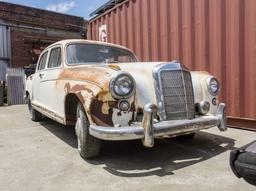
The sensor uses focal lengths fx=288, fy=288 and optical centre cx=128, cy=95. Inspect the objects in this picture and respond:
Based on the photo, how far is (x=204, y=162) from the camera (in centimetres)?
359

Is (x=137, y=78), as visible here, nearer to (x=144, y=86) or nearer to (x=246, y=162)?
(x=144, y=86)

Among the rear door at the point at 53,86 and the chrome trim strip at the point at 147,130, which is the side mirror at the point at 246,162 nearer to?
the chrome trim strip at the point at 147,130

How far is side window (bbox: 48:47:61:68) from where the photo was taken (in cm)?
493

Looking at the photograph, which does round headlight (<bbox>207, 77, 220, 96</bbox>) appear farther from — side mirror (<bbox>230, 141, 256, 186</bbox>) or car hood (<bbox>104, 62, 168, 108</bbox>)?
side mirror (<bbox>230, 141, 256, 186</bbox>)

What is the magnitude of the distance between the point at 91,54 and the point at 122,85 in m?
1.59

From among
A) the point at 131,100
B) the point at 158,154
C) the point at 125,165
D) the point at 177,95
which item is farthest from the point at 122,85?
the point at 158,154

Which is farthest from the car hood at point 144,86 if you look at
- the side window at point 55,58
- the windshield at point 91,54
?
the side window at point 55,58

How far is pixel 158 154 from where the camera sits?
3.96m

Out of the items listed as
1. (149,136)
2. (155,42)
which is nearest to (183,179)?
(149,136)

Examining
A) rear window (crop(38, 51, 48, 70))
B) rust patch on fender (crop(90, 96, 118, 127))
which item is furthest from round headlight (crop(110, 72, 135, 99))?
rear window (crop(38, 51, 48, 70))

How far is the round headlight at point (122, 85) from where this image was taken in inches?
128

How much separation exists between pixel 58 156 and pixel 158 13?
429 centimetres

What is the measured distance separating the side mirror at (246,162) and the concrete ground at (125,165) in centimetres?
99

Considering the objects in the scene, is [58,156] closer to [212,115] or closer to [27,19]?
[212,115]
